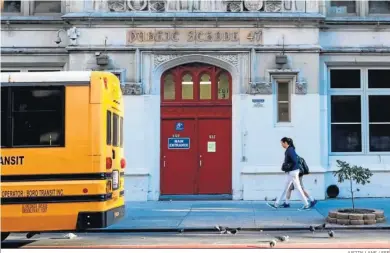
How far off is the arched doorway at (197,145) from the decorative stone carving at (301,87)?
6.69 feet

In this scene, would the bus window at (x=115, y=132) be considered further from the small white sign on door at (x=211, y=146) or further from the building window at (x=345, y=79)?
the building window at (x=345, y=79)

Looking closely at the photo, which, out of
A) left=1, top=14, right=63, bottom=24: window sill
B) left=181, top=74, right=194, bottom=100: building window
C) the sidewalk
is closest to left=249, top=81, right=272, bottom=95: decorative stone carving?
left=181, top=74, right=194, bottom=100: building window

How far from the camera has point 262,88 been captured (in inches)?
704

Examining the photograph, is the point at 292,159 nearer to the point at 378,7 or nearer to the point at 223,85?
the point at 223,85

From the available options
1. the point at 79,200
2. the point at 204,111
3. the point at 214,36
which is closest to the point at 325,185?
the point at 204,111

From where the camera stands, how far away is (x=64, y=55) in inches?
729

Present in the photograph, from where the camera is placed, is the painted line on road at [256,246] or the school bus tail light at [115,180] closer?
the painted line on road at [256,246]

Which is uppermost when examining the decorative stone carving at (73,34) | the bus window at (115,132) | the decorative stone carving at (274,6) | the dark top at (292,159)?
the decorative stone carving at (274,6)

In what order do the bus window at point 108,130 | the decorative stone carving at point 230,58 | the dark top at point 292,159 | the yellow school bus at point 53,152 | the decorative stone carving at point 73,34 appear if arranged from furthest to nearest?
the decorative stone carving at point 230,58
the decorative stone carving at point 73,34
the dark top at point 292,159
the bus window at point 108,130
the yellow school bus at point 53,152

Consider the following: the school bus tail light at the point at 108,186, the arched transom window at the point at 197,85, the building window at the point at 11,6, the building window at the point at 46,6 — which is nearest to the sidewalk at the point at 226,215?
the school bus tail light at the point at 108,186

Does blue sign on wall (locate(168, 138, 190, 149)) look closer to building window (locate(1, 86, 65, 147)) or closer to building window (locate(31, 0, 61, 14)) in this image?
building window (locate(31, 0, 61, 14))

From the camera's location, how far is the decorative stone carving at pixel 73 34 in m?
17.8

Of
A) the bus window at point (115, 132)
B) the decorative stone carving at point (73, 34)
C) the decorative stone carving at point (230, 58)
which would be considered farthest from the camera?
the decorative stone carving at point (230, 58)

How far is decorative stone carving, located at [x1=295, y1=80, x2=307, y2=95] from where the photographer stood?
17.9 meters
